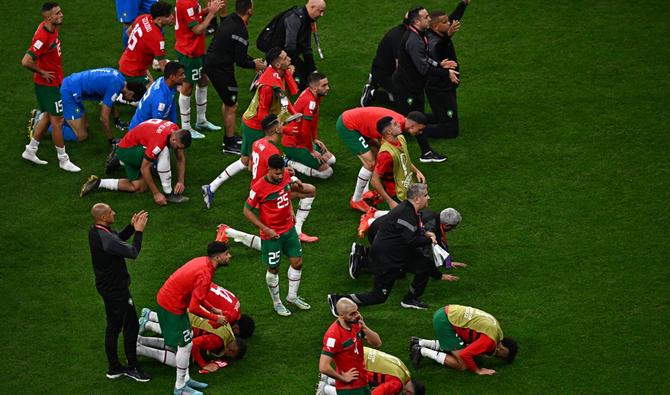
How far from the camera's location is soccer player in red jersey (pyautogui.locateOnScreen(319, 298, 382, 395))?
10.1 metres

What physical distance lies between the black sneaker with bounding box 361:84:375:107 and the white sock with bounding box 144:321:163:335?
6.04m

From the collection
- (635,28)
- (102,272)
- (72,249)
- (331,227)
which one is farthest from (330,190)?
(635,28)

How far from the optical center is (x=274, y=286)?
1226 centimetres

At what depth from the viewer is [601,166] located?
15.2 meters

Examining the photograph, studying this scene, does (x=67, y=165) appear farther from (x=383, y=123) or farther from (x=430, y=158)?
(x=430, y=158)

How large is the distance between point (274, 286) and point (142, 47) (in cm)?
530

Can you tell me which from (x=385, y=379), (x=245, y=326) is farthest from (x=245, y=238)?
(x=385, y=379)

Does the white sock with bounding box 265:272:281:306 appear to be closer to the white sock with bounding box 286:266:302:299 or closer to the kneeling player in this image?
the white sock with bounding box 286:266:302:299

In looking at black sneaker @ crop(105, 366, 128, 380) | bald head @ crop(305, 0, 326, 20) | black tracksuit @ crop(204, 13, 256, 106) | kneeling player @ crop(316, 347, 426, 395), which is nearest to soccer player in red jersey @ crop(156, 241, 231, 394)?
black sneaker @ crop(105, 366, 128, 380)

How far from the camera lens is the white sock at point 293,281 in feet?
40.6

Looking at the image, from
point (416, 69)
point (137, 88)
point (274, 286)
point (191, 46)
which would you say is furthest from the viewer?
point (137, 88)

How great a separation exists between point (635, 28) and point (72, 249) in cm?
1082

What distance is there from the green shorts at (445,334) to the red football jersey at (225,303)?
2216mm

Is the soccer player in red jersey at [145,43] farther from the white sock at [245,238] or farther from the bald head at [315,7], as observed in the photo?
the white sock at [245,238]
